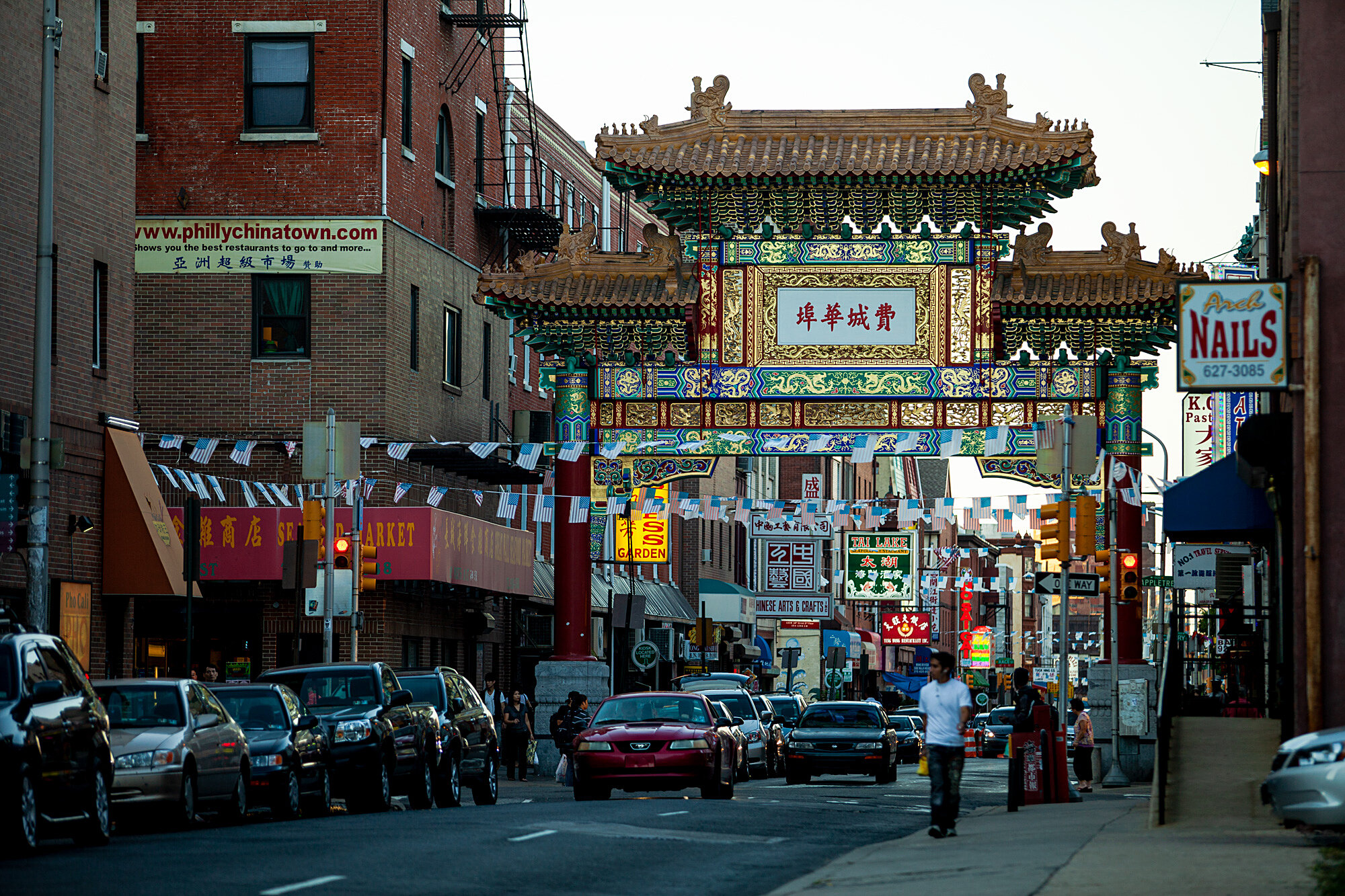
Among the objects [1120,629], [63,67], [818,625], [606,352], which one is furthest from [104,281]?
[818,625]

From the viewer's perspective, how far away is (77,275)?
30.3 metres

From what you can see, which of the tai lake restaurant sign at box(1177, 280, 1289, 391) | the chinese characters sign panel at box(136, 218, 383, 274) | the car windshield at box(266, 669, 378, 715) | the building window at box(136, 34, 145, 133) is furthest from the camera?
the building window at box(136, 34, 145, 133)

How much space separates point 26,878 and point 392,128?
95.7 ft

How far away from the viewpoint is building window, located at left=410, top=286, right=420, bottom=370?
140 feet

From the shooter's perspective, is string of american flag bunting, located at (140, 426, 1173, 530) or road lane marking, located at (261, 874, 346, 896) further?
string of american flag bunting, located at (140, 426, 1173, 530)

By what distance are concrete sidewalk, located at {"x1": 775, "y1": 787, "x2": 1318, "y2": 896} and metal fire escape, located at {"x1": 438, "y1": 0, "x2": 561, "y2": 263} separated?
28.2 m

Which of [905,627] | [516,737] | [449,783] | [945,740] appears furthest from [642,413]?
[905,627]

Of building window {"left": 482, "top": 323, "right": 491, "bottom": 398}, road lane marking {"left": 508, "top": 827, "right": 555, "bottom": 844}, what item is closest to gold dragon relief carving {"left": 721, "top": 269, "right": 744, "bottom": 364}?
building window {"left": 482, "top": 323, "right": 491, "bottom": 398}

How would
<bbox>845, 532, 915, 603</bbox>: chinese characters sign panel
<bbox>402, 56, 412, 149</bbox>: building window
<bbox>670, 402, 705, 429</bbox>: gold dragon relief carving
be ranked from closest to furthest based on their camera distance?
1. <bbox>670, 402, 705, 429</bbox>: gold dragon relief carving
2. <bbox>402, 56, 412, 149</bbox>: building window
3. <bbox>845, 532, 915, 603</bbox>: chinese characters sign panel

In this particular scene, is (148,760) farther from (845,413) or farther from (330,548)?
(845,413)

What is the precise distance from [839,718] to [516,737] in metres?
5.93

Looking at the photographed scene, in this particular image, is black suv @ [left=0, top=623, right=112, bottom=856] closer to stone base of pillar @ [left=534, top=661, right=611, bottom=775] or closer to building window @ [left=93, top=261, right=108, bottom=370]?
building window @ [left=93, top=261, right=108, bottom=370]

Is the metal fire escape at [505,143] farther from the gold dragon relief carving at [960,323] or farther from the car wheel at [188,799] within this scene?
the car wheel at [188,799]

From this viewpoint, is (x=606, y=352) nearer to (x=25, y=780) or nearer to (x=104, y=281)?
(x=104, y=281)
